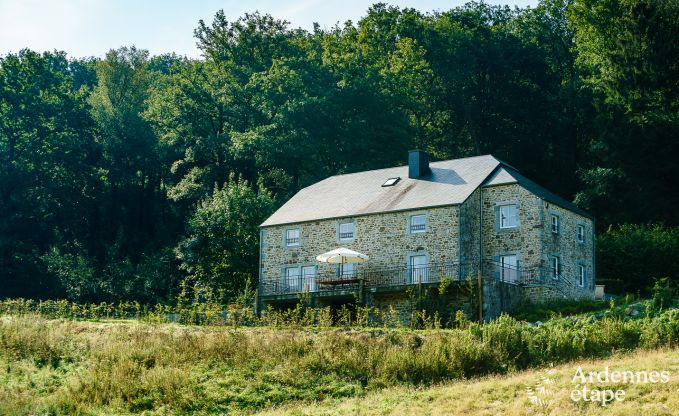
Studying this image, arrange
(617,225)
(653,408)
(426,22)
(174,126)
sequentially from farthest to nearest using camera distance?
(426,22) → (174,126) → (617,225) → (653,408)

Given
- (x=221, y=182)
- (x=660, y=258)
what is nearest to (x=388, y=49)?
(x=221, y=182)

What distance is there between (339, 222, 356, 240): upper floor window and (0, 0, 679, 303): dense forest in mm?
8072

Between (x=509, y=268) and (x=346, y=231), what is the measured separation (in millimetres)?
7086

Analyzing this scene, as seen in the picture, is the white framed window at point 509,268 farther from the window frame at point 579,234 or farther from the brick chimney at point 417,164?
the brick chimney at point 417,164

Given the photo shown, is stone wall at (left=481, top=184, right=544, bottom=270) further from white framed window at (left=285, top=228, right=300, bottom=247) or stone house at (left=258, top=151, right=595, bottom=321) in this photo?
white framed window at (left=285, top=228, right=300, bottom=247)

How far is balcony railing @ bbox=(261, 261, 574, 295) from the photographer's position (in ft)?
129

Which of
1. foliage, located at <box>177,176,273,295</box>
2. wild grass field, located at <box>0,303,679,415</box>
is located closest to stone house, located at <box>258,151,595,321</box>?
foliage, located at <box>177,176,273,295</box>

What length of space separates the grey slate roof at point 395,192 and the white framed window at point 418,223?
17.6 inches

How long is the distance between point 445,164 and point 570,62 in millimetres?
26920

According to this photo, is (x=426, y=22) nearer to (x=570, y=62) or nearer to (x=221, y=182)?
(x=570, y=62)

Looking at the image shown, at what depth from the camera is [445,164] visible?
44750 millimetres

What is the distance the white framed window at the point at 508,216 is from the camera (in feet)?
133

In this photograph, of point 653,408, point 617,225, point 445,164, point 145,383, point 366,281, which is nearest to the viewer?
point 653,408

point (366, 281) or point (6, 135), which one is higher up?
point (6, 135)
